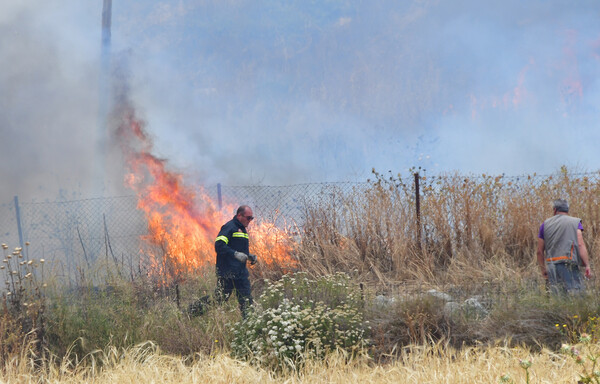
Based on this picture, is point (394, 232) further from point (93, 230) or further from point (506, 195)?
point (93, 230)

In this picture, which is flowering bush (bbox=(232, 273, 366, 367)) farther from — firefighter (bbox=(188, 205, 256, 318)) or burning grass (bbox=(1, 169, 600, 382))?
firefighter (bbox=(188, 205, 256, 318))

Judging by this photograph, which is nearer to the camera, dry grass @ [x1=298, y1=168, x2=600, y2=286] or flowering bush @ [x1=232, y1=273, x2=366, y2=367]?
flowering bush @ [x1=232, y1=273, x2=366, y2=367]

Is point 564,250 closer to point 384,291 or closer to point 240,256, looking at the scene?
point 384,291

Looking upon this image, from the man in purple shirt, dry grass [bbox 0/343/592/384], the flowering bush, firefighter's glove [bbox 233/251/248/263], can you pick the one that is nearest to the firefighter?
firefighter's glove [bbox 233/251/248/263]

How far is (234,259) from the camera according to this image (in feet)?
24.1

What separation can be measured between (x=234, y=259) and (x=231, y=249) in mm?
153

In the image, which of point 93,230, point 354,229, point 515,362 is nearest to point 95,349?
point 515,362

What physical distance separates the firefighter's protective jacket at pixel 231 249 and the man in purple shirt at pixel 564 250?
379 centimetres

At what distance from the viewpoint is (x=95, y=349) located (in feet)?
19.7

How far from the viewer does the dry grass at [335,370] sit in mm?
4570

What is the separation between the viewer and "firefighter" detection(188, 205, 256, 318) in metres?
7.21

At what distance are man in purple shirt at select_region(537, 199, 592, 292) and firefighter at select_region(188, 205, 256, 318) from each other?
12.2ft

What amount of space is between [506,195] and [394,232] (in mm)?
2184

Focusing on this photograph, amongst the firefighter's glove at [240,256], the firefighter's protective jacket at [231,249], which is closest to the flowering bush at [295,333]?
the firefighter's glove at [240,256]
